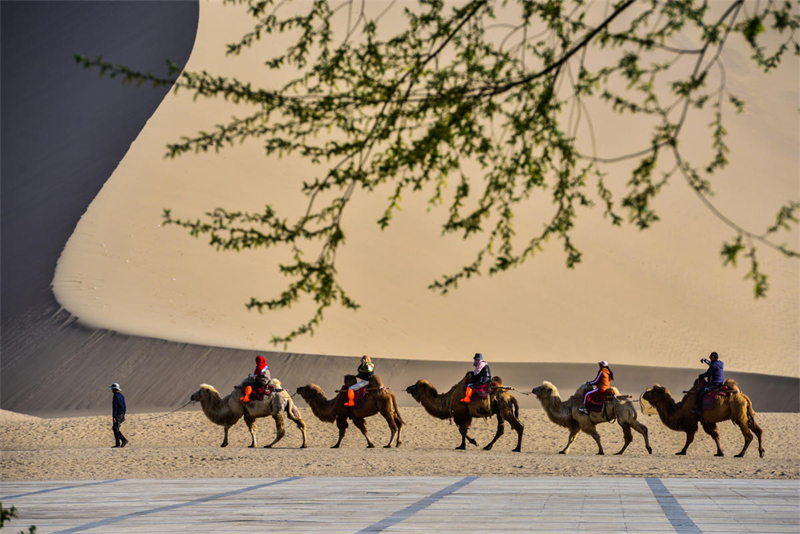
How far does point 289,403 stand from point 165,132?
29313 millimetres

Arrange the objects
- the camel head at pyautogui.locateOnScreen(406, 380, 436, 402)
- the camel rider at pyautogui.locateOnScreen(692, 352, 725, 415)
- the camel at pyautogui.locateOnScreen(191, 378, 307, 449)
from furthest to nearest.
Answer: the camel head at pyautogui.locateOnScreen(406, 380, 436, 402)
the camel at pyautogui.locateOnScreen(191, 378, 307, 449)
the camel rider at pyautogui.locateOnScreen(692, 352, 725, 415)

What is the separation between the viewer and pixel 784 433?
69.9 feet

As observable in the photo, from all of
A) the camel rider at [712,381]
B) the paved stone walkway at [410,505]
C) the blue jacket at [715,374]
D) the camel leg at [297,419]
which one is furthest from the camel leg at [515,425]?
the paved stone walkway at [410,505]

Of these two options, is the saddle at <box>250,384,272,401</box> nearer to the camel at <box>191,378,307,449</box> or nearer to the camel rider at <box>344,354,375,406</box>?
the camel at <box>191,378,307,449</box>

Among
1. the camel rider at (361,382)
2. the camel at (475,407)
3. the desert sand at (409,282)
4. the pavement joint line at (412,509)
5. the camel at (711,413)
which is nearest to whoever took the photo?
the pavement joint line at (412,509)

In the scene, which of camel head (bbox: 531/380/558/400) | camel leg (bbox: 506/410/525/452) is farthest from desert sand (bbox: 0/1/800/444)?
camel head (bbox: 531/380/558/400)

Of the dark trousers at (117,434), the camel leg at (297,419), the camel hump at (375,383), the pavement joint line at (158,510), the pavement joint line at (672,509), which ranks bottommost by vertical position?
the pavement joint line at (158,510)

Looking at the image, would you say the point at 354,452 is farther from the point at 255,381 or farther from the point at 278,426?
the point at 255,381

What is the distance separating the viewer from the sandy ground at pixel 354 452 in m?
14.6

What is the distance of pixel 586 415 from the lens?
1756 centimetres

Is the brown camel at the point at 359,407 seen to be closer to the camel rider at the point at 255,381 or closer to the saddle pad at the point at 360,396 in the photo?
the saddle pad at the point at 360,396

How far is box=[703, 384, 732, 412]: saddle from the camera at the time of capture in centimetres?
1695

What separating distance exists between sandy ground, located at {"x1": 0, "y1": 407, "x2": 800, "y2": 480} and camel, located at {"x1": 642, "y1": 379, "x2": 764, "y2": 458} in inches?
22.9

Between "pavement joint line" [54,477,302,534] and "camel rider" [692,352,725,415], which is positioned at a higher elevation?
"camel rider" [692,352,725,415]
